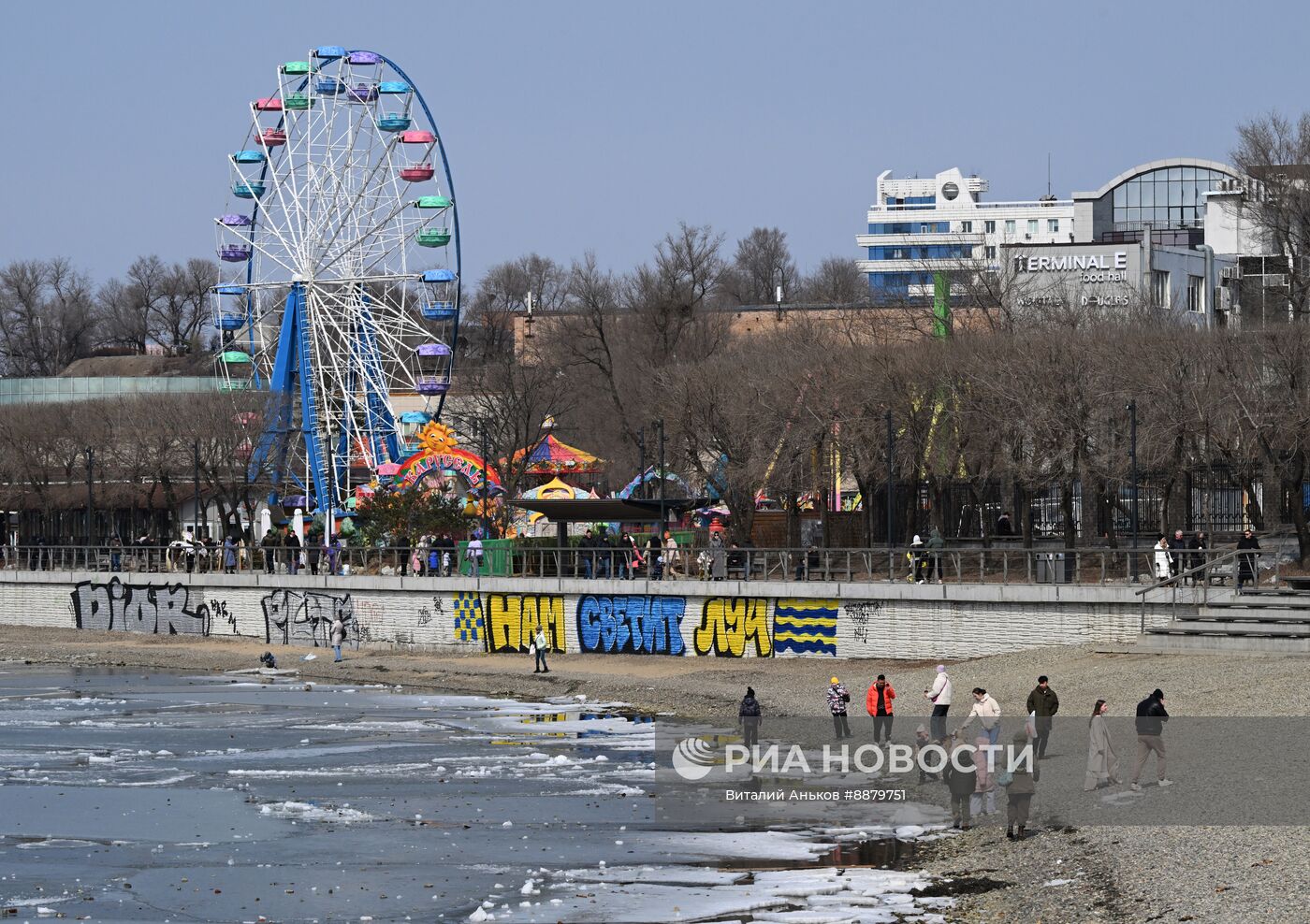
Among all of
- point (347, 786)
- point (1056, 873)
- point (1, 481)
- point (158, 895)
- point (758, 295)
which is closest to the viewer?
point (1056, 873)

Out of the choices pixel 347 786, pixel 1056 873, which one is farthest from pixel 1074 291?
pixel 1056 873

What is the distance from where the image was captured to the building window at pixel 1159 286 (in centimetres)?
8015

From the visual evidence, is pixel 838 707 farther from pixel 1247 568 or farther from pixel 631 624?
pixel 631 624

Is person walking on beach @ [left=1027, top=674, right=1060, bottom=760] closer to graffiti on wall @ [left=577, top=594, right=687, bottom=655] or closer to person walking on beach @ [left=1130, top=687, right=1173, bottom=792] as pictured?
person walking on beach @ [left=1130, top=687, right=1173, bottom=792]

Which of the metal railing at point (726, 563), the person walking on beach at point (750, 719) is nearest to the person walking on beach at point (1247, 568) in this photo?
the metal railing at point (726, 563)

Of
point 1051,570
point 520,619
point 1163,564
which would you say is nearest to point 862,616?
point 1051,570

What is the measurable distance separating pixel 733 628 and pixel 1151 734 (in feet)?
80.3

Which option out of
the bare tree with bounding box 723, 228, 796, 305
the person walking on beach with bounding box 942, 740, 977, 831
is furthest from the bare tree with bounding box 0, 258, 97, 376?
the person walking on beach with bounding box 942, 740, 977, 831

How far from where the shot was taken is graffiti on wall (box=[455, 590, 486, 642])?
55.7 metres

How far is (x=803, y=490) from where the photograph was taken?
60938 mm

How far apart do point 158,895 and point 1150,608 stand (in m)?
24.7

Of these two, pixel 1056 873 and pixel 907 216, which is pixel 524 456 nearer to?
pixel 1056 873

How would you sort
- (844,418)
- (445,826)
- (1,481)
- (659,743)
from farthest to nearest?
1. (1,481)
2. (844,418)
3. (659,743)
4. (445,826)

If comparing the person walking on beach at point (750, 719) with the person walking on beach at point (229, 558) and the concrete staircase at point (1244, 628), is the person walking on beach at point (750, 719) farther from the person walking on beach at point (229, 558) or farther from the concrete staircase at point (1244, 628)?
the person walking on beach at point (229, 558)
